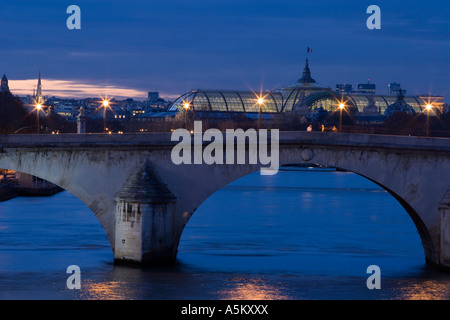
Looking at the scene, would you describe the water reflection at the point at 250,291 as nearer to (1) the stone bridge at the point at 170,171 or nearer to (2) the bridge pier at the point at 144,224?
(2) the bridge pier at the point at 144,224

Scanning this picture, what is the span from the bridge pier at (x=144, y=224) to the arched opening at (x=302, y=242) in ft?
6.57

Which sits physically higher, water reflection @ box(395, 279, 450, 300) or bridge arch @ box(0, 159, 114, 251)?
bridge arch @ box(0, 159, 114, 251)

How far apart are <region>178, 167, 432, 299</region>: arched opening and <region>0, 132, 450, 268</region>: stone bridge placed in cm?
233

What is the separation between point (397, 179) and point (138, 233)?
9926 millimetres

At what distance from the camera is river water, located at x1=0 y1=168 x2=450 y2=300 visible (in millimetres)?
32000

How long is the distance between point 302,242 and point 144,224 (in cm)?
1214

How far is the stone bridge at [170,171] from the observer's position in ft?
114

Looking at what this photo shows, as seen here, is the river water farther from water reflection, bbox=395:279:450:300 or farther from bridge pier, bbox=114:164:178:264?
bridge pier, bbox=114:164:178:264

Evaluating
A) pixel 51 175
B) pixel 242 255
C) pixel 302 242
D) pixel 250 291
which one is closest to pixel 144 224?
pixel 51 175

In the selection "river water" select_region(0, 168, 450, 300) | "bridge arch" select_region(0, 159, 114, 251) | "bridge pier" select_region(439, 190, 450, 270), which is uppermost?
"bridge arch" select_region(0, 159, 114, 251)

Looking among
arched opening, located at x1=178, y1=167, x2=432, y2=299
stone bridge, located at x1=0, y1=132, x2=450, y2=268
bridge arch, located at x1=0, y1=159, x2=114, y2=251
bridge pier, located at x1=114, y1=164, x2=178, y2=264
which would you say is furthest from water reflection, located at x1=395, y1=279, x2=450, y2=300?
bridge arch, located at x1=0, y1=159, x2=114, y2=251

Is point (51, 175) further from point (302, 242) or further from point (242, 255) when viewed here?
point (302, 242)

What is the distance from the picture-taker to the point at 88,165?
117ft

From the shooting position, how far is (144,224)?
112 feet
